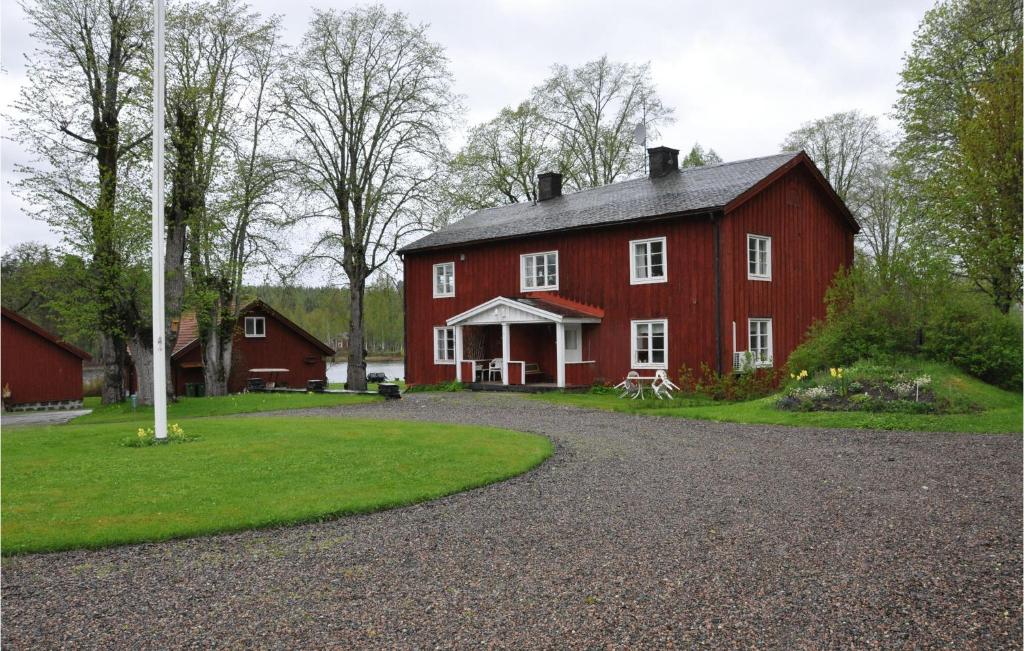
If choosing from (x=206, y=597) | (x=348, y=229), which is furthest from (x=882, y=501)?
(x=348, y=229)

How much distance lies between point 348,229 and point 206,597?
24.8 m

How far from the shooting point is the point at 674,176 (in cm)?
2481

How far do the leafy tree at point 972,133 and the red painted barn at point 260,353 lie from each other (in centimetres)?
2774

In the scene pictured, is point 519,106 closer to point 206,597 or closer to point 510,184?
point 510,184

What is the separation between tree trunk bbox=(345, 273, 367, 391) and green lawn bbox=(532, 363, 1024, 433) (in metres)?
13.7

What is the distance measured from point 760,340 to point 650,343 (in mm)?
3115

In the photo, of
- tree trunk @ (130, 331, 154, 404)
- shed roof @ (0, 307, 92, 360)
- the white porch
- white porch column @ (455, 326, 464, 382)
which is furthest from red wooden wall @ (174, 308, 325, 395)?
the white porch

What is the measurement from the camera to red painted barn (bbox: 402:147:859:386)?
2072 centimetres

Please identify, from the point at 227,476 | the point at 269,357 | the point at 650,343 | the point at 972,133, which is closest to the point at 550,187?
the point at 650,343

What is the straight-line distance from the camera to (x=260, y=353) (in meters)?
37.3

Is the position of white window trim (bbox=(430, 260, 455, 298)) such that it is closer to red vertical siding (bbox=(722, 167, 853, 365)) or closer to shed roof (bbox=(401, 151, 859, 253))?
shed roof (bbox=(401, 151, 859, 253))

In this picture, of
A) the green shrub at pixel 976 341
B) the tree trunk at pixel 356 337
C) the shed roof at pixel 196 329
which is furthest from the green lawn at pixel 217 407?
the green shrub at pixel 976 341

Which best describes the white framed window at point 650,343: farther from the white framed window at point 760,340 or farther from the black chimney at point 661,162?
the black chimney at point 661,162

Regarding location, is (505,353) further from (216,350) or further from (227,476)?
(227,476)
